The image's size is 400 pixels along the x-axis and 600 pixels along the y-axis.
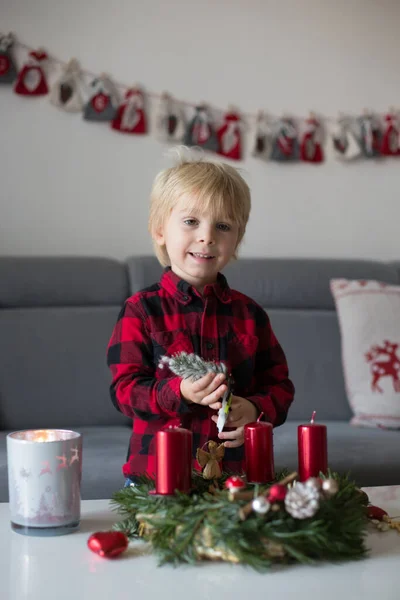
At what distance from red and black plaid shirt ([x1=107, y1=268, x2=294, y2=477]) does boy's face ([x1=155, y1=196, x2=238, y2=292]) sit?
0.04 metres

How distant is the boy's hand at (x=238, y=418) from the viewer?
3.98 ft

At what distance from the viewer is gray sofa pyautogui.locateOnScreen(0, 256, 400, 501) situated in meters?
2.25

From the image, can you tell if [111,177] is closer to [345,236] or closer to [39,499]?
[345,236]

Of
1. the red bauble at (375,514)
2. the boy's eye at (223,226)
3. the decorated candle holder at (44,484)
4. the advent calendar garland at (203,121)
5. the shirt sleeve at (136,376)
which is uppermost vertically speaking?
the advent calendar garland at (203,121)

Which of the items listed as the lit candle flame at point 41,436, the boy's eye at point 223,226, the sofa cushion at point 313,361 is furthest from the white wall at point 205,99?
the lit candle flame at point 41,436

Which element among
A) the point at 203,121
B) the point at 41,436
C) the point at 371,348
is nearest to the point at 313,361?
the point at 371,348

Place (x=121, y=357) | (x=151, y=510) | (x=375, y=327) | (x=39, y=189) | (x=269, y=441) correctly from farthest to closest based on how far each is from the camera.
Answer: (x=39, y=189), (x=375, y=327), (x=121, y=357), (x=269, y=441), (x=151, y=510)

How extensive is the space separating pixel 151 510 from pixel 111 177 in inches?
79.8

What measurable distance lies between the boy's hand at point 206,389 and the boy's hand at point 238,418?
2.8 inches

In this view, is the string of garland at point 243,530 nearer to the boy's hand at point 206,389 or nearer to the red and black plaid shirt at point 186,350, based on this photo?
the boy's hand at point 206,389

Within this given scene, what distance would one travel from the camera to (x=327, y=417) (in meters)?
2.44

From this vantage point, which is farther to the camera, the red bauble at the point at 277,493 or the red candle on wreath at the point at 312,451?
the red candle on wreath at the point at 312,451

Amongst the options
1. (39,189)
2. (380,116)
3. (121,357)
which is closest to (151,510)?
(121,357)

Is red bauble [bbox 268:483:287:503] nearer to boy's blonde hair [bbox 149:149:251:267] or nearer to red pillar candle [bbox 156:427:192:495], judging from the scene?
red pillar candle [bbox 156:427:192:495]
